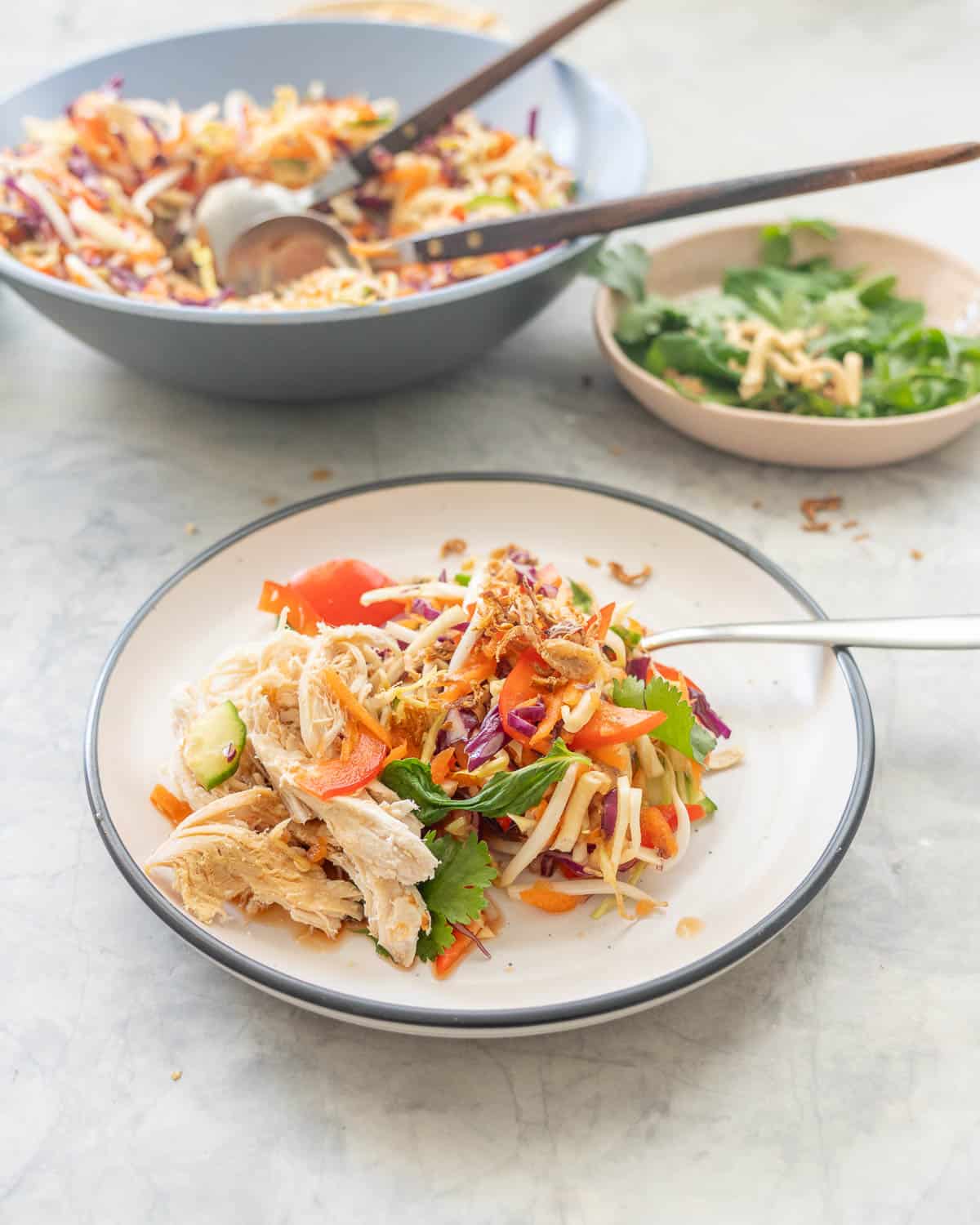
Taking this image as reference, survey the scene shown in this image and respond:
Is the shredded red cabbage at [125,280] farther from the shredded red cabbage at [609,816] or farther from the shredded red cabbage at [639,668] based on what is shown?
the shredded red cabbage at [609,816]

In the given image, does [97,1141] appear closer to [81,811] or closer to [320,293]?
[81,811]

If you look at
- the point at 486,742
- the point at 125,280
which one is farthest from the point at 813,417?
the point at 125,280

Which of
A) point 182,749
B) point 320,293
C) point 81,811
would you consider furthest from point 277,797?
point 320,293

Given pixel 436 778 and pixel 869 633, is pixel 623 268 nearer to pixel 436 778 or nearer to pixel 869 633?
pixel 869 633

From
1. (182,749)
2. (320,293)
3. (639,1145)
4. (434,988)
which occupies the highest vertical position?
(320,293)

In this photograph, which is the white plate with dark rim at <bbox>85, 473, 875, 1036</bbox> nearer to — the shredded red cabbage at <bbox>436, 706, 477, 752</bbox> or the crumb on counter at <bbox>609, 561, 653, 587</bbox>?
the crumb on counter at <bbox>609, 561, 653, 587</bbox>

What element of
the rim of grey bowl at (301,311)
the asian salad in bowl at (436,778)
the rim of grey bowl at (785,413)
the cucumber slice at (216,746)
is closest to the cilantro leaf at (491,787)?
the asian salad in bowl at (436,778)

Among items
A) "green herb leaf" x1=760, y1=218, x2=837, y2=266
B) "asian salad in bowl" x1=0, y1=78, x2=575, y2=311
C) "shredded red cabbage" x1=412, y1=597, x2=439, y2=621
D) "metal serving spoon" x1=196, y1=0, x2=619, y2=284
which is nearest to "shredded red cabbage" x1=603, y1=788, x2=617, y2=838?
"shredded red cabbage" x1=412, y1=597, x2=439, y2=621

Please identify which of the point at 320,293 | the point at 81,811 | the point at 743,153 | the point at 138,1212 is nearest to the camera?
the point at 138,1212
